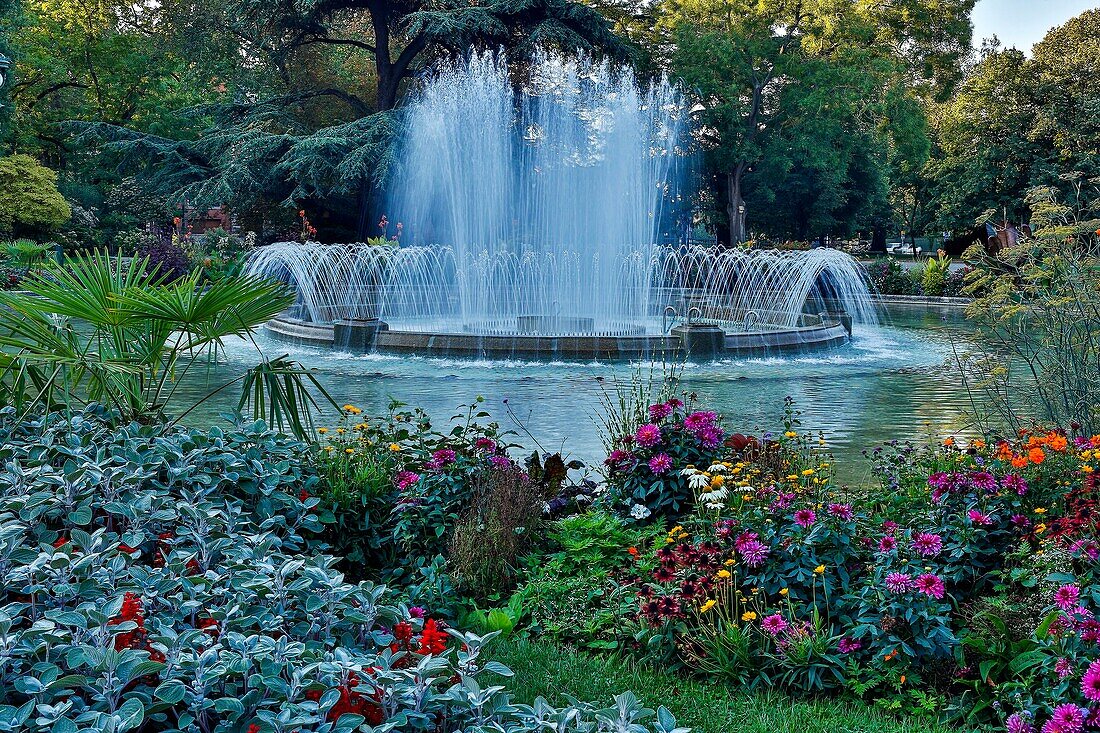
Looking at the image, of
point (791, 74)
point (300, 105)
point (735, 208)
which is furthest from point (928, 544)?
point (300, 105)

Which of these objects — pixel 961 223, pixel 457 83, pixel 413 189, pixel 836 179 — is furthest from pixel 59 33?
pixel 961 223

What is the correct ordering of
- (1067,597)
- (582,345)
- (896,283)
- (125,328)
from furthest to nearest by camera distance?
1. (896,283)
2. (582,345)
3. (125,328)
4. (1067,597)

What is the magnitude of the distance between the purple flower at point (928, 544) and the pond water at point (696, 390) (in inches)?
111

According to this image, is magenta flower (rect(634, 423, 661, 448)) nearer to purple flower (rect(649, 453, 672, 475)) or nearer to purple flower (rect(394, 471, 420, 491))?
purple flower (rect(649, 453, 672, 475))

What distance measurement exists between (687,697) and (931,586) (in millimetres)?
907

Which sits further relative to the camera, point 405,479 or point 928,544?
point 405,479

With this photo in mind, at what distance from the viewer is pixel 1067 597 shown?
10.0ft

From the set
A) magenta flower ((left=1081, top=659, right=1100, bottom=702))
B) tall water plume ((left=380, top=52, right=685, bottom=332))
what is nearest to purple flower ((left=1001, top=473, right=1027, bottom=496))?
magenta flower ((left=1081, top=659, right=1100, bottom=702))

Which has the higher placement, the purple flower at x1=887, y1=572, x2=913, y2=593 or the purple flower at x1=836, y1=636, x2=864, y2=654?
the purple flower at x1=887, y1=572, x2=913, y2=593

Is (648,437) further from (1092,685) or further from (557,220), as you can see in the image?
(557,220)

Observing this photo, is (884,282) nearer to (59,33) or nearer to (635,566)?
(635,566)

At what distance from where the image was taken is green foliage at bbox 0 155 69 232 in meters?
29.9

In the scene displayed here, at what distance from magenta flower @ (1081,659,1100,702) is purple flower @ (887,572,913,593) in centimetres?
63

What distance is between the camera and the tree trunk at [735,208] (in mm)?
34969
